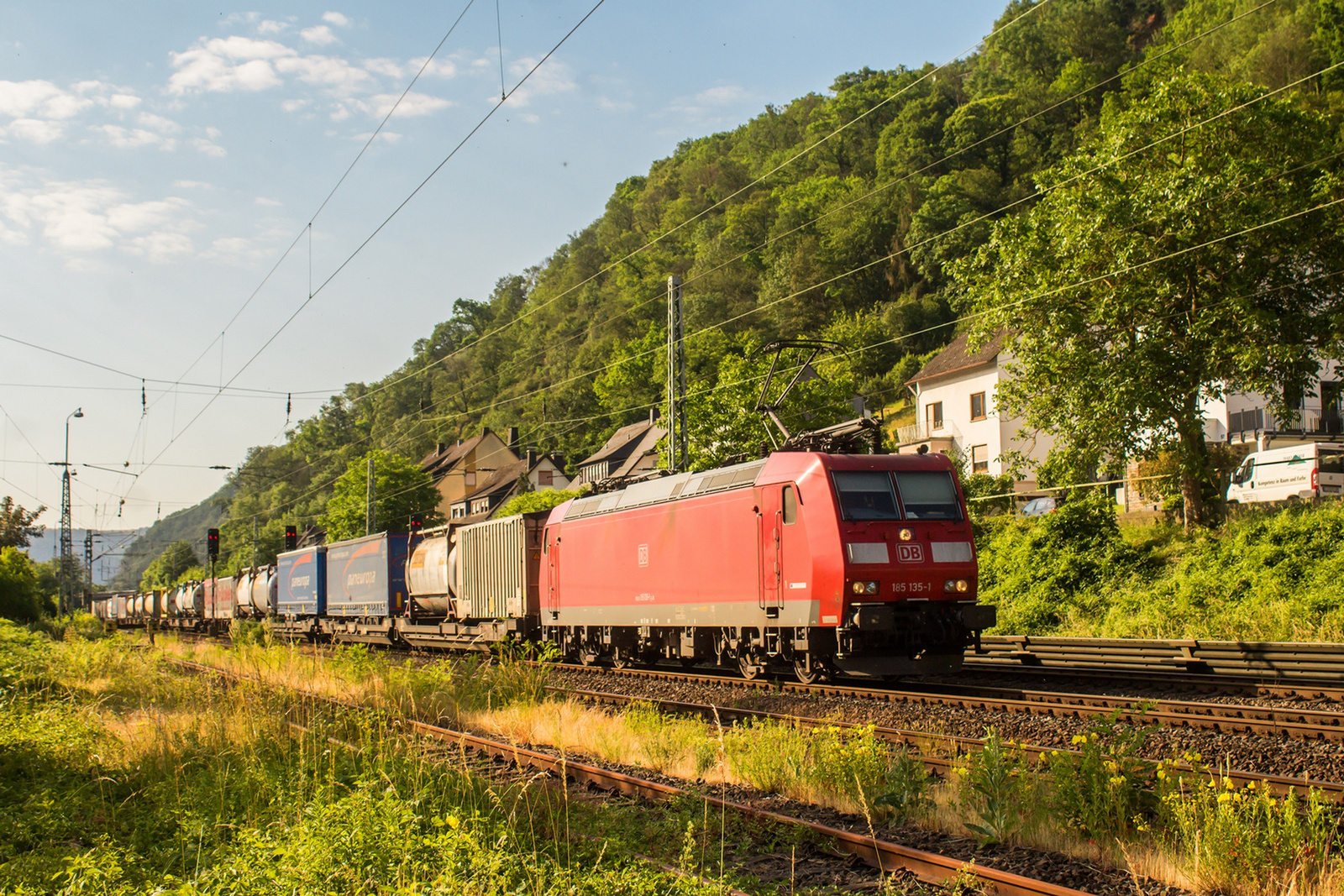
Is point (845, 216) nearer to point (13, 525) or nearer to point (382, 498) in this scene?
point (382, 498)

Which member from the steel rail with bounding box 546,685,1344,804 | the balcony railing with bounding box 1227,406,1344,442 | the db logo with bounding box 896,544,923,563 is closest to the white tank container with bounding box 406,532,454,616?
the steel rail with bounding box 546,685,1344,804

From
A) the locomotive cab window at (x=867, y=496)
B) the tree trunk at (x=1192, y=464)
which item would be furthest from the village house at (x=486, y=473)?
the locomotive cab window at (x=867, y=496)

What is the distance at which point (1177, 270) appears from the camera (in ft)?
71.4

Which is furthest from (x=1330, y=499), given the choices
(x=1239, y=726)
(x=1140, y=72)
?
(x=1140, y=72)

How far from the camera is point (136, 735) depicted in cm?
998

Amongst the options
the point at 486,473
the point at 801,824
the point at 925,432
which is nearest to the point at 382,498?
the point at 486,473

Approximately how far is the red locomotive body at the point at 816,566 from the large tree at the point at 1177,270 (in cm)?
970

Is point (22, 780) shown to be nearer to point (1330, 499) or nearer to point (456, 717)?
point (456, 717)

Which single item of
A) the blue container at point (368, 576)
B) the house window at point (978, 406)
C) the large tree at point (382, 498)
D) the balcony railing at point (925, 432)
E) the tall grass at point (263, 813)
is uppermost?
the house window at point (978, 406)

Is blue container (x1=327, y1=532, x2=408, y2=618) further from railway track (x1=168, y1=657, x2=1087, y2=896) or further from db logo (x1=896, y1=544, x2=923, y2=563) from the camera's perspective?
db logo (x1=896, y1=544, x2=923, y2=563)

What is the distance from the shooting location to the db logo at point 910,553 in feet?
43.0

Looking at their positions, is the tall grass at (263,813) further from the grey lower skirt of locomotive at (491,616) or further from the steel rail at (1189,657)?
the steel rail at (1189,657)

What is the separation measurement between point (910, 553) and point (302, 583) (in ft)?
90.2

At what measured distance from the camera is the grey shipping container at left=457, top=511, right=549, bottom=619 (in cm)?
2145
